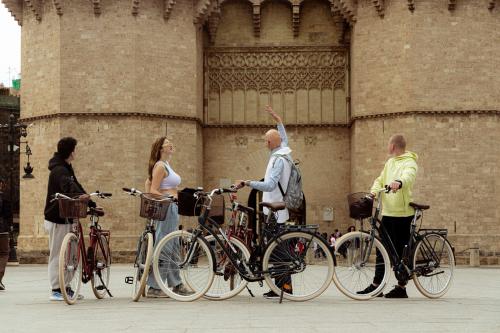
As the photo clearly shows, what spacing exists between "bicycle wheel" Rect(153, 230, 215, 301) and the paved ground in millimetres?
164

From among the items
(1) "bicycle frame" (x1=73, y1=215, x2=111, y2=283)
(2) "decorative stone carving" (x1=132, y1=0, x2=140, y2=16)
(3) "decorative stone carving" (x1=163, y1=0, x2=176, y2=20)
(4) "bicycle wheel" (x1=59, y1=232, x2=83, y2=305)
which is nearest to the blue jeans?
(1) "bicycle frame" (x1=73, y1=215, x2=111, y2=283)

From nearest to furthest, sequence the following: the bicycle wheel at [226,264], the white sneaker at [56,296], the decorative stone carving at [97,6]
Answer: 1. the bicycle wheel at [226,264]
2. the white sneaker at [56,296]
3. the decorative stone carving at [97,6]

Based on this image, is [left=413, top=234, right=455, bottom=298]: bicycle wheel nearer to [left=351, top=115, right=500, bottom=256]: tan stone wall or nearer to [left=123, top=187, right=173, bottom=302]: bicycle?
[left=123, top=187, right=173, bottom=302]: bicycle

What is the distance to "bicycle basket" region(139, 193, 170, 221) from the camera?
31.2ft

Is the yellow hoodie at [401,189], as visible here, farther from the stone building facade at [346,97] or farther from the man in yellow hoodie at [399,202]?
the stone building facade at [346,97]

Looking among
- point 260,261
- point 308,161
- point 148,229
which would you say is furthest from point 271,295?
point 308,161

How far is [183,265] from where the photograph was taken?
30.2 ft

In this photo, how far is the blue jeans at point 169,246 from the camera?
938 cm

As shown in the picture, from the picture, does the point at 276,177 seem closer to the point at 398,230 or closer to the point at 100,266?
the point at 398,230

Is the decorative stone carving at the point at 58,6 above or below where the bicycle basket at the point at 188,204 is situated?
above

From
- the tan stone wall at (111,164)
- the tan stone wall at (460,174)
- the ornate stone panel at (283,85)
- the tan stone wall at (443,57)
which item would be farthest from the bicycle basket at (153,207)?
the ornate stone panel at (283,85)

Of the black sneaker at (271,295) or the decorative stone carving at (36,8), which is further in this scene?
the decorative stone carving at (36,8)

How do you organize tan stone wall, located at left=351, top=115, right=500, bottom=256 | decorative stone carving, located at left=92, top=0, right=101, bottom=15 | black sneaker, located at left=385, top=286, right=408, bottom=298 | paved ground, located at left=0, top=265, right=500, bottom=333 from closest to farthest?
paved ground, located at left=0, top=265, right=500, bottom=333
black sneaker, located at left=385, top=286, right=408, bottom=298
tan stone wall, located at left=351, top=115, right=500, bottom=256
decorative stone carving, located at left=92, top=0, right=101, bottom=15

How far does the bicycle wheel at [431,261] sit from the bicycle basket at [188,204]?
248cm
